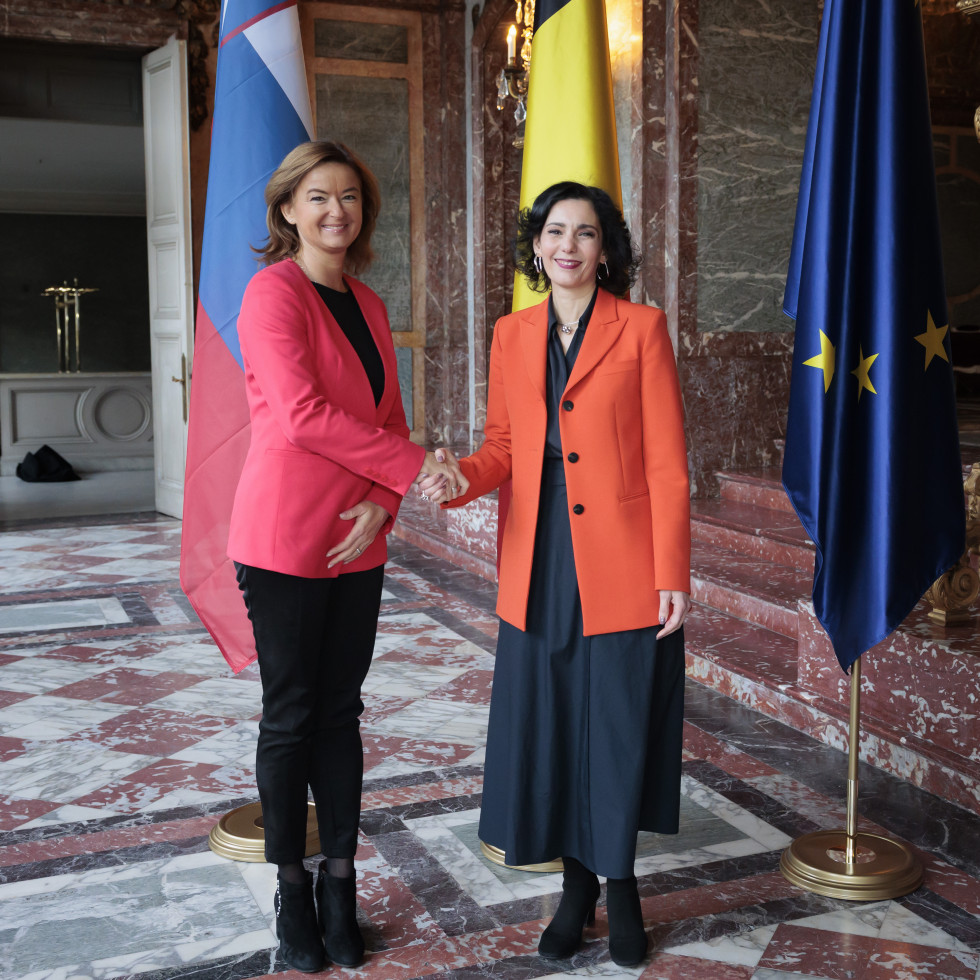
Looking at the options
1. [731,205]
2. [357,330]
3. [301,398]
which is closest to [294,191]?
[357,330]

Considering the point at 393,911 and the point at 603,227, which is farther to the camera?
the point at 393,911

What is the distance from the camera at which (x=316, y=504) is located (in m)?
1.95

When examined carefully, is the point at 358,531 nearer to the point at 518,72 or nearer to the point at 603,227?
the point at 603,227

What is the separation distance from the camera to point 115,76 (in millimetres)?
7672

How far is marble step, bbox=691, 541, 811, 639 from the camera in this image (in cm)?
392

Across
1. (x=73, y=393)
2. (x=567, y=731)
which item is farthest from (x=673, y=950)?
(x=73, y=393)

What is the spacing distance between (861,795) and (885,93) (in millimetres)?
1768

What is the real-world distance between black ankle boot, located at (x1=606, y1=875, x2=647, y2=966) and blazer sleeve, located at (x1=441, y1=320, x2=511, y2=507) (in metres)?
0.80

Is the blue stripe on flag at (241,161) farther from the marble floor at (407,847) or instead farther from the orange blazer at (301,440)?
the marble floor at (407,847)

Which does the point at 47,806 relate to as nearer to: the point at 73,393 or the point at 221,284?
the point at 221,284

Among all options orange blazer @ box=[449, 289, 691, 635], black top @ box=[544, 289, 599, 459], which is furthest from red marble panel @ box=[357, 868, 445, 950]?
black top @ box=[544, 289, 599, 459]

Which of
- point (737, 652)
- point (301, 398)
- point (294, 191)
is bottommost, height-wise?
point (737, 652)

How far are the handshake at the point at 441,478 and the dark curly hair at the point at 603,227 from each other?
429 mm

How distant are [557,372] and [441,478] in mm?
305
